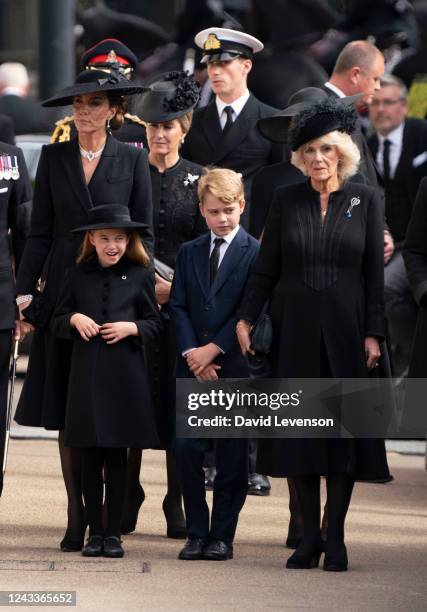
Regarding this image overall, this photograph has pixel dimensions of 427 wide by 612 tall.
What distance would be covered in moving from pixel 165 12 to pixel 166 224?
46.4ft

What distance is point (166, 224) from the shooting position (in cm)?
898

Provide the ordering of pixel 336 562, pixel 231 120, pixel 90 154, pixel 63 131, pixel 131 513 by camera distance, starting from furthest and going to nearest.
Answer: pixel 231 120
pixel 63 131
pixel 131 513
pixel 90 154
pixel 336 562

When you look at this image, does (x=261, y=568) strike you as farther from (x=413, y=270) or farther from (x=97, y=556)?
(x=413, y=270)

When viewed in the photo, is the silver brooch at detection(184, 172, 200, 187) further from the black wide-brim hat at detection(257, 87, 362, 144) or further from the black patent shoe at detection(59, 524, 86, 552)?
the black patent shoe at detection(59, 524, 86, 552)

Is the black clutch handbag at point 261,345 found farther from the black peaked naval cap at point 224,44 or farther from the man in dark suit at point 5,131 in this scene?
the black peaked naval cap at point 224,44

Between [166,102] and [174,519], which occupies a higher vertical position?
[166,102]

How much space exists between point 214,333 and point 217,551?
2.98 feet

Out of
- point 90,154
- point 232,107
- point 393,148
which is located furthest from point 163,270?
point 393,148

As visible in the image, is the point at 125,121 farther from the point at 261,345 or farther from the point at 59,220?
the point at 261,345

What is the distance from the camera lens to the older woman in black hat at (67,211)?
8297 mm

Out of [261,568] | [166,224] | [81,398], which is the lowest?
[261,568]

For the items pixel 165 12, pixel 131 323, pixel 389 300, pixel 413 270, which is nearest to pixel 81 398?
pixel 131 323

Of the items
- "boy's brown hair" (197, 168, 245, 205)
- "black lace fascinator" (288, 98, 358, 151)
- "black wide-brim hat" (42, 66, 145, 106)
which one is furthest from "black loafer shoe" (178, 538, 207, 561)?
"black wide-brim hat" (42, 66, 145, 106)

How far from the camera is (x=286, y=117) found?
8.99 metres
